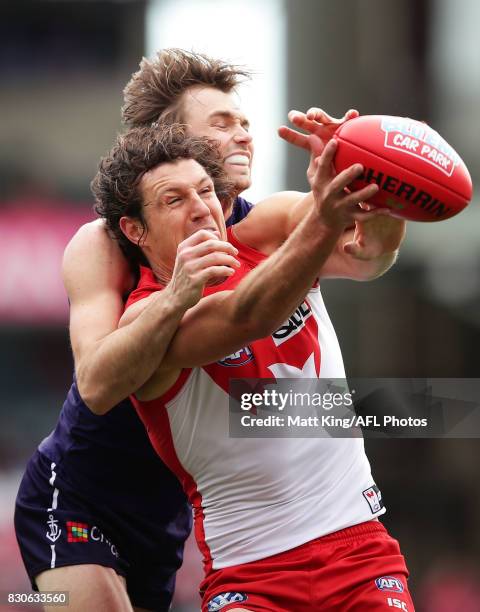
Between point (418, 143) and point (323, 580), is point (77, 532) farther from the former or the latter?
point (418, 143)

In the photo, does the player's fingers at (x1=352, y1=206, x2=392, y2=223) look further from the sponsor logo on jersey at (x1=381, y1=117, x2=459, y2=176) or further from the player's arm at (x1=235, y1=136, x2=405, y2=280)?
the player's arm at (x1=235, y1=136, x2=405, y2=280)

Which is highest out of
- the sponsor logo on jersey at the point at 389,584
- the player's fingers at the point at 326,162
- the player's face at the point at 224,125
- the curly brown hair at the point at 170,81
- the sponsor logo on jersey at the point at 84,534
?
the curly brown hair at the point at 170,81

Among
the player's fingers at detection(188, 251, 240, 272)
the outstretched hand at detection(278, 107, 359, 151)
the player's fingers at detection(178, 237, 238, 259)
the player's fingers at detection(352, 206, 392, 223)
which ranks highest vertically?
the outstretched hand at detection(278, 107, 359, 151)

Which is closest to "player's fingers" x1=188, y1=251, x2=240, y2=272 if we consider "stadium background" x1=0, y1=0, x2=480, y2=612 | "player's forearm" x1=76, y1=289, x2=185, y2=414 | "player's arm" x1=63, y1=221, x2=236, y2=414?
"player's arm" x1=63, y1=221, x2=236, y2=414

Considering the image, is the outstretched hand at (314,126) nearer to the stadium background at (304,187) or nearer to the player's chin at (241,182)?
the player's chin at (241,182)

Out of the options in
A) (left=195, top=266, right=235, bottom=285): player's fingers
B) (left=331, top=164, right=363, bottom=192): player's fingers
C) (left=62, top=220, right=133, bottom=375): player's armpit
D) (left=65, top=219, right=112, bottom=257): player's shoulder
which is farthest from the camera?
(left=65, top=219, right=112, bottom=257): player's shoulder

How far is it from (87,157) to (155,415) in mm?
12561

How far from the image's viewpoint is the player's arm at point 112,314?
4.12 m

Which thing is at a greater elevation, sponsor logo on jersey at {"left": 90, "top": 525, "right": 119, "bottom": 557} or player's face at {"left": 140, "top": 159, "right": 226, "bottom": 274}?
player's face at {"left": 140, "top": 159, "right": 226, "bottom": 274}

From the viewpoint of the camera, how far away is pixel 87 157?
16.7m

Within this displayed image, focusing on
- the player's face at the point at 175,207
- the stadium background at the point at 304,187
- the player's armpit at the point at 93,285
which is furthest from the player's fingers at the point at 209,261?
the stadium background at the point at 304,187

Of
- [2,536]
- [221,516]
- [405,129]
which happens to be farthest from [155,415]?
[2,536]

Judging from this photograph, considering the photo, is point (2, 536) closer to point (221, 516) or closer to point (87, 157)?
point (87, 157)

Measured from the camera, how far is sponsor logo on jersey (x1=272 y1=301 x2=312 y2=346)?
4520 mm
